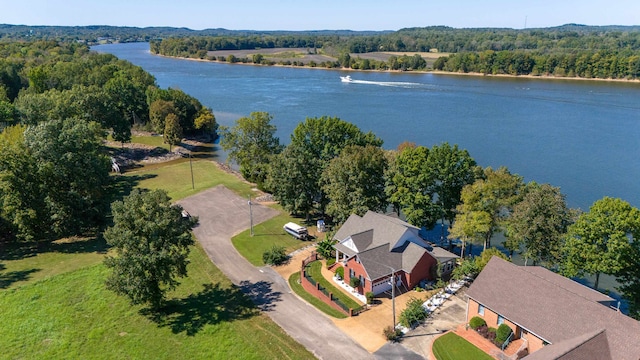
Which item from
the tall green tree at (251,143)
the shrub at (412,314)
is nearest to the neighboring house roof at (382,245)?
the shrub at (412,314)

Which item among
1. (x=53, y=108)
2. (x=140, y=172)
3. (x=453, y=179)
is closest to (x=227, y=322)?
A: (x=453, y=179)

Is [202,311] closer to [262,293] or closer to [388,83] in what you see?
[262,293]

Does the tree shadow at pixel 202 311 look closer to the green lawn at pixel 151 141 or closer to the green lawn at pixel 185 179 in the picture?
the green lawn at pixel 185 179

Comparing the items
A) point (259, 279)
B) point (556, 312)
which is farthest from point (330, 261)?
point (556, 312)

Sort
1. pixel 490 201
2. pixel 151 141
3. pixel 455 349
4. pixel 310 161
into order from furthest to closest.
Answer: pixel 151 141 < pixel 310 161 < pixel 490 201 < pixel 455 349

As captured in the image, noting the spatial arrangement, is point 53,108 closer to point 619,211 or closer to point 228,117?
point 228,117

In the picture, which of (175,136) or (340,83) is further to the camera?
(340,83)

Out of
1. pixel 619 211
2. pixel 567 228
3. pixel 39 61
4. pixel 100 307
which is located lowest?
pixel 100 307
